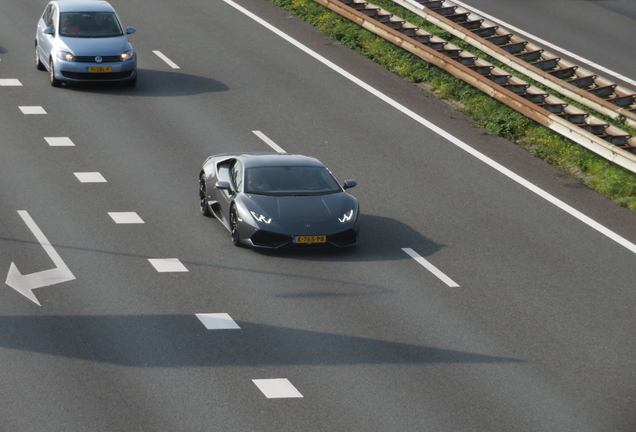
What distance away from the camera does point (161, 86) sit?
2477 centimetres

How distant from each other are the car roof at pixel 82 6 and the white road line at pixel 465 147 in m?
5.47

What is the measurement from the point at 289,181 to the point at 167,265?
2.62 metres

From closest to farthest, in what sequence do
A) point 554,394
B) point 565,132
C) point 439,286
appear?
1. point 554,394
2. point 439,286
3. point 565,132

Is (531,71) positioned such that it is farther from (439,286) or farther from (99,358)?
(99,358)

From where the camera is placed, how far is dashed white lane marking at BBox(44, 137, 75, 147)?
2035 centimetres

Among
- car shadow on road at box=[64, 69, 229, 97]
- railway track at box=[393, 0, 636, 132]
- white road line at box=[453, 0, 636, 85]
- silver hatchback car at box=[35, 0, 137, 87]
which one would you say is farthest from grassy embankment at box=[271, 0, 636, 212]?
silver hatchback car at box=[35, 0, 137, 87]

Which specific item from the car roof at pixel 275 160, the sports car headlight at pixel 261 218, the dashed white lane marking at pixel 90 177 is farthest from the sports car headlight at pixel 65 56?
the sports car headlight at pixel 261 218

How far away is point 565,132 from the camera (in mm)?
21078

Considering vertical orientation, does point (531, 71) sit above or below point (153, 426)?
above

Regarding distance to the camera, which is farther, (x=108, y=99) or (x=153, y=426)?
(x=108, y=99)

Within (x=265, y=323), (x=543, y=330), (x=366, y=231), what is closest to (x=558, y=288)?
(x=543, y=330)

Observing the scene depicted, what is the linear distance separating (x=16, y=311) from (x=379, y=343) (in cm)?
465

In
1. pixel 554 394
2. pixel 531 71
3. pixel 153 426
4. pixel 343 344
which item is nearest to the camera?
pixel 153 426

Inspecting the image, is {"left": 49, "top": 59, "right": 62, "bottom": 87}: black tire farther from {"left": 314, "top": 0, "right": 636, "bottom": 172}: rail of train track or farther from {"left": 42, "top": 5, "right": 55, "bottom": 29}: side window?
{"left": 314, "top": 0, "right": 636, "bottom": 172}: rail of train track
